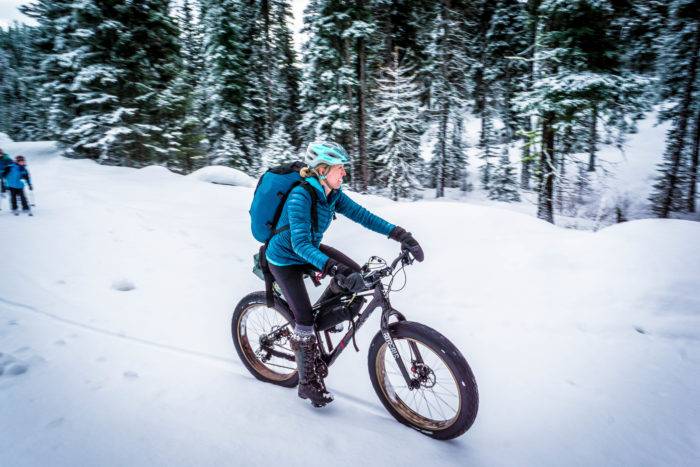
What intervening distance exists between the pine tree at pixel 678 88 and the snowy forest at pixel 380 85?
0.42 ft

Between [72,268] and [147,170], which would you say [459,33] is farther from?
[72,268]

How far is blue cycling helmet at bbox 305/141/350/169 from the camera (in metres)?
2.95

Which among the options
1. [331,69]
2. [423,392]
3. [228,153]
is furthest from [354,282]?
[228,153]

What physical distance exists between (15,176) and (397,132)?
19.7m

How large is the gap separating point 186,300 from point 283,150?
65.5ft

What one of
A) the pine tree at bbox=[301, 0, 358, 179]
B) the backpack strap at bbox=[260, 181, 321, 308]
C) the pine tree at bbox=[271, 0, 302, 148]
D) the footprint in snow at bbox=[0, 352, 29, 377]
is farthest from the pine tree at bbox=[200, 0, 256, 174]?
the backpack strap at bbox=[260, 181, 321, 308]

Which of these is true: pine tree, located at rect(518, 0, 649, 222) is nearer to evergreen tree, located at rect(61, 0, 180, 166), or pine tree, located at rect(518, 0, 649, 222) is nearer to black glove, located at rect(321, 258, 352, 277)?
black glove, located at rect(321, 258, 352, 277)

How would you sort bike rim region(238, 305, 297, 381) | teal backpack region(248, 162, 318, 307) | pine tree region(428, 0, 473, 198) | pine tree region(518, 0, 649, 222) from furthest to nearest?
pine tree region(428, 0, 473, 198)
pine tree region(518, 0, 649, 222)
bike rim region(238, 305, 297, 381)
teal backpack region(248, 162, 318, 307)

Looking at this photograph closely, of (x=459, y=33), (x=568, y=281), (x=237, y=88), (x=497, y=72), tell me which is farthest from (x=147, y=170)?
(x=497, y=72)

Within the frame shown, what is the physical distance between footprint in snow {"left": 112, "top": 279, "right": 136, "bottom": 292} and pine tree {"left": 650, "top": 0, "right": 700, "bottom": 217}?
23.2 m

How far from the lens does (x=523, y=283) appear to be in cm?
548

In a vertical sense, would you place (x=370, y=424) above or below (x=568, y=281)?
below

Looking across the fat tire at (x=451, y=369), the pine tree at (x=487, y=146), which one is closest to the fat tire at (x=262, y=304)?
the fat tire at (x=451, y=369)

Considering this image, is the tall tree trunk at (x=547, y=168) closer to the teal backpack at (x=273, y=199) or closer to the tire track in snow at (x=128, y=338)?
the teal backpack at (x=273, y=199)
